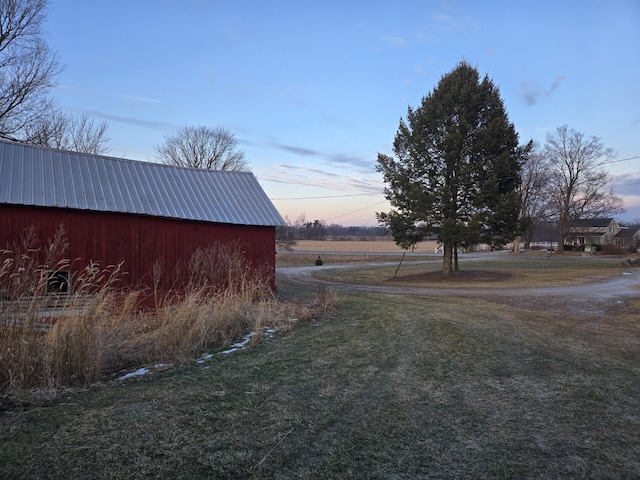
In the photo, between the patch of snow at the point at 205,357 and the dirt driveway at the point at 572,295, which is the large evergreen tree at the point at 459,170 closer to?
the dirt driveway at the point at 572,295

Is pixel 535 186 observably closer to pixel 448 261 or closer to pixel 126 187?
pixel 448 261

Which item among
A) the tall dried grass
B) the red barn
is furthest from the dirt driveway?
the tall dried grass

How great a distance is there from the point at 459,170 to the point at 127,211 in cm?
1653

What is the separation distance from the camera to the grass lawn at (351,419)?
10.4ft

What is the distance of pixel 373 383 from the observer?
515 centimetres

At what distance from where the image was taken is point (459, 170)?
2252 cm

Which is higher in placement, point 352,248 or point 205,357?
point 205,357

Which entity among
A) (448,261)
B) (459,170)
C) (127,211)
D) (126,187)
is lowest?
(448,261)

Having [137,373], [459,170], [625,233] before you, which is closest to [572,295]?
[459,170]

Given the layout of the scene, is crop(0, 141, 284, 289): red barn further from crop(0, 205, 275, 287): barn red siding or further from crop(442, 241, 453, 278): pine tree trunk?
crop(442, 241, 453, 278): pine tree trunk

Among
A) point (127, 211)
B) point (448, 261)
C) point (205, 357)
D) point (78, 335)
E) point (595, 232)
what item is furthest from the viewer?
point (595, 232)

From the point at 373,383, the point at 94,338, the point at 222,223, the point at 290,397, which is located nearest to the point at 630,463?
the point at 373,383

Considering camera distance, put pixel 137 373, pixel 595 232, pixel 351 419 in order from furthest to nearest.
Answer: pixel 595 232
pixel 137 373
pixel 351 419

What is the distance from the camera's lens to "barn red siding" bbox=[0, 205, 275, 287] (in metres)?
11.0
